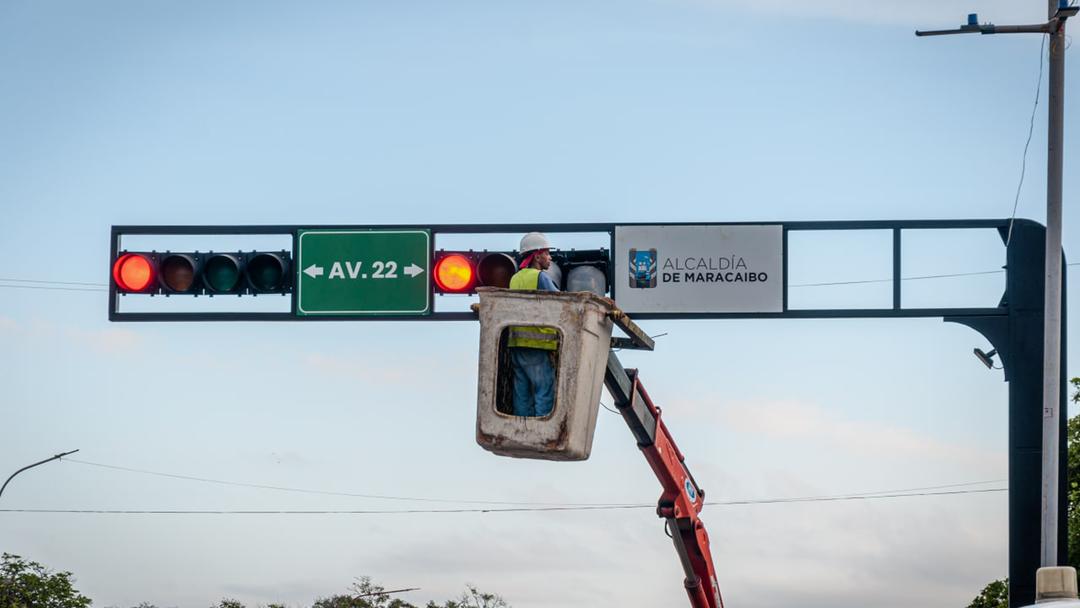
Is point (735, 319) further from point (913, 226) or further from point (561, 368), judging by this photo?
point (561, 368)

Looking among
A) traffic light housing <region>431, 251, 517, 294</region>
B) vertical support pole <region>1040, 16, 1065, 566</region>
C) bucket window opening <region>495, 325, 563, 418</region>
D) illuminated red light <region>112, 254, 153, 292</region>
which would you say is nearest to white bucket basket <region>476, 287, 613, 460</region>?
bucket window opening <region>495, 325, 563, 418</region>

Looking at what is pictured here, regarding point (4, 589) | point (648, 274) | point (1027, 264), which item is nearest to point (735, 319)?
point (648, 274)

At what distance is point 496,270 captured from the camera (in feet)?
64.1

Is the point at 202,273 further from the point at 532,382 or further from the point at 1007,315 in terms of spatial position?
the point at 1007,315

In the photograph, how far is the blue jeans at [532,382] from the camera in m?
12.8

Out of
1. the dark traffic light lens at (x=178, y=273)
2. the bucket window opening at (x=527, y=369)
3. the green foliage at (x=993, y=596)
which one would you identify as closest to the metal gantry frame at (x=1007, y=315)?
the dark traffic light lens at (x=178, y=273)

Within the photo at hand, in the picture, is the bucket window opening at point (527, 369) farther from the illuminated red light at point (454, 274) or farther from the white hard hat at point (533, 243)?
the illuminated red light at point (454, 274)

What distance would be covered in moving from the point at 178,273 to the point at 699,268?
6628 mm

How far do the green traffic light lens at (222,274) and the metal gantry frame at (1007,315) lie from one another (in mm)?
960

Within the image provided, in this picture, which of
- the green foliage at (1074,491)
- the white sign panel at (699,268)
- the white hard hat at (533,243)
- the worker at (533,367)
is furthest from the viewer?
the green foliage at (1074,491)

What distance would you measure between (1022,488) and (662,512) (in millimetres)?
5063

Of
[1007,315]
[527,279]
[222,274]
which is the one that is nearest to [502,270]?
[222,274]

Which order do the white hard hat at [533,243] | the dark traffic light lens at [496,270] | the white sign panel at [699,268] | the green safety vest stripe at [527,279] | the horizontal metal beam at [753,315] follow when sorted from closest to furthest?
the green safety vest stripe at [527,279] → the white hard hat at [533,243] → the dark traffic light lens at [496,270] → the horizontal metal beam at [753,315] → the white sign panel at [699,268]

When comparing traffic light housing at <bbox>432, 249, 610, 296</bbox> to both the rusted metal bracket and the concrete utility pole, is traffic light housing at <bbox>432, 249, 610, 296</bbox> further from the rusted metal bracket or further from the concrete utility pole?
the concrete utility pole
